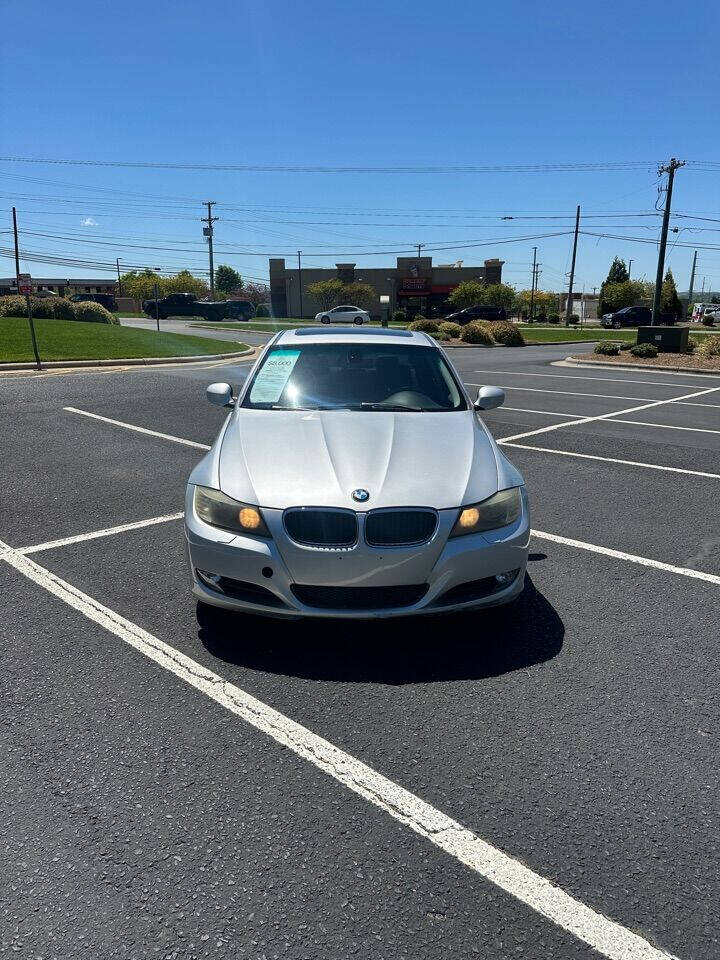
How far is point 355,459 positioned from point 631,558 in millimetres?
2403

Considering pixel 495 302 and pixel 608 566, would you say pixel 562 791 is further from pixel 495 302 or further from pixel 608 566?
pixel 495 302

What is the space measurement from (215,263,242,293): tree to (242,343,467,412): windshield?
452 feet

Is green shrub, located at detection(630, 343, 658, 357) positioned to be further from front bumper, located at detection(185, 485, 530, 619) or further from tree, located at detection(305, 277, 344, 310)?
tree, located at detection(305, 277, 344, 310)

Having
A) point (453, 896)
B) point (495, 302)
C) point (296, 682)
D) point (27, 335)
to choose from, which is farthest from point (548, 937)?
point (495, 302)

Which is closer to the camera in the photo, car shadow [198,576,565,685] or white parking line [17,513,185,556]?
car shadow [198,576,565,685]

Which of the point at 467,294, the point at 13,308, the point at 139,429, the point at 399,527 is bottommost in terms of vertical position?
the point at 139,429

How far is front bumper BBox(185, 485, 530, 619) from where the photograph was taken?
128 inches

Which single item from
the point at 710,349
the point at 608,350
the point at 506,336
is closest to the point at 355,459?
the point at 608,350

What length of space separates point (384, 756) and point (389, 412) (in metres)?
2.34

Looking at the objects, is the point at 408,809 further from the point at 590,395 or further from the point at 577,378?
the point at 577,378

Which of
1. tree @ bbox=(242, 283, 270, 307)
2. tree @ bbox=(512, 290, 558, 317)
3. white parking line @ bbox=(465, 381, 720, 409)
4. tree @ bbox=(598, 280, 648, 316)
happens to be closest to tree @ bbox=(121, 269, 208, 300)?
tree @ bbox=(242, 283, 270, 307)

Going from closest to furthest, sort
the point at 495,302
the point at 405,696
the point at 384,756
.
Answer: the point at 384,756 → the point at 405,696 → the point at 495,302

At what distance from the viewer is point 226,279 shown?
137000mm

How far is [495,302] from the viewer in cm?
6756
